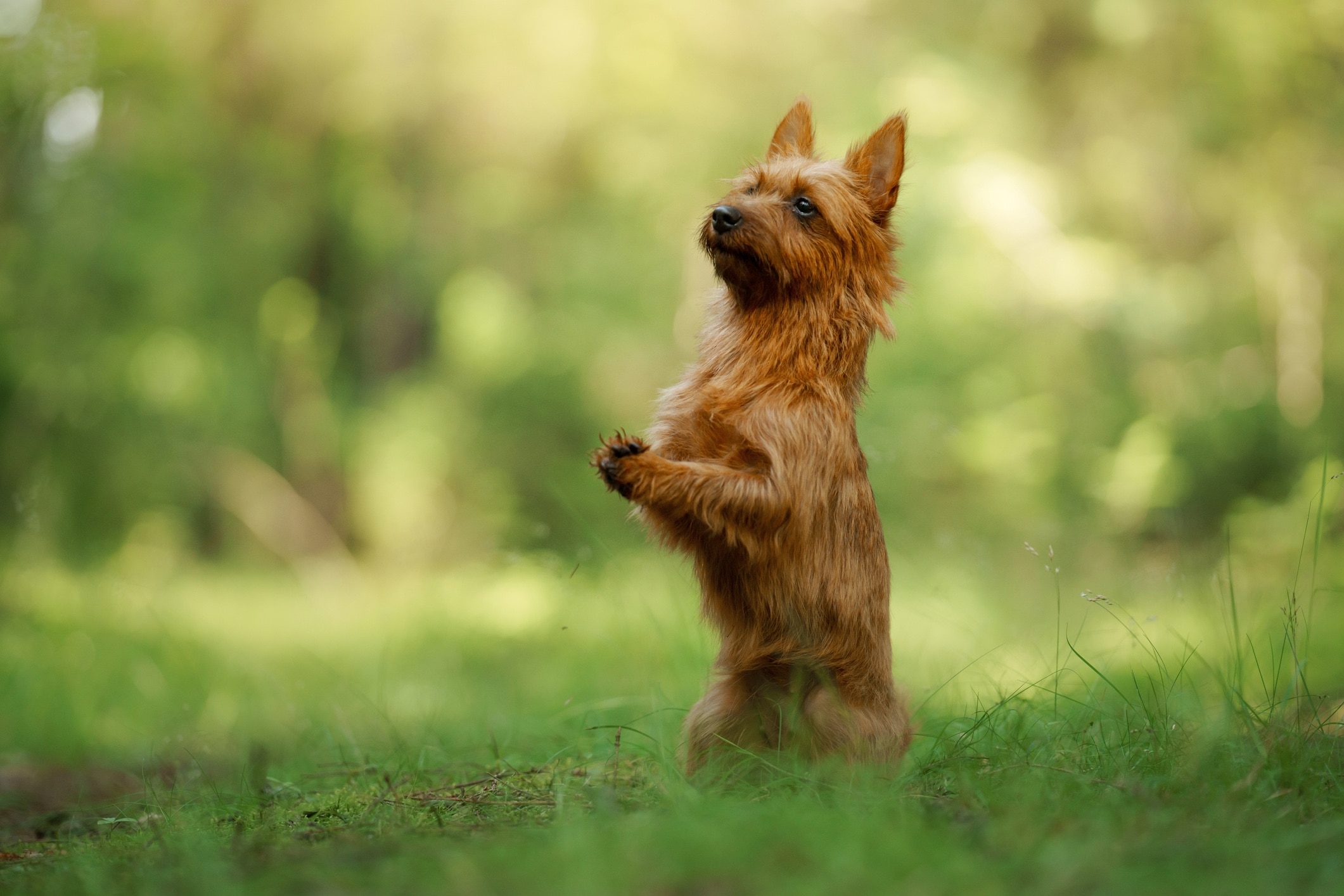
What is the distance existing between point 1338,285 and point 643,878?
8.77 m

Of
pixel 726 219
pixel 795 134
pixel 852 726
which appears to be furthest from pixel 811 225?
pixel 852 726

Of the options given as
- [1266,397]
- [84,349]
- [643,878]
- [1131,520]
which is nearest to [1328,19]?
[1266,397]

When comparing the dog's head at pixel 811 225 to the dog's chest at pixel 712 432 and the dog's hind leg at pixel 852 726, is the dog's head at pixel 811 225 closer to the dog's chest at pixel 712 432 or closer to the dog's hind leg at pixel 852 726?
the dog's chest at pixel 712 432

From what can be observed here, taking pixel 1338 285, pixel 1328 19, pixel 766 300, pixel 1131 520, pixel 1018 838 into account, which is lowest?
pixel 1018 838

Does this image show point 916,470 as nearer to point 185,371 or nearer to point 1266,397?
point 1266,397

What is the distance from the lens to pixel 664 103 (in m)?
9.47

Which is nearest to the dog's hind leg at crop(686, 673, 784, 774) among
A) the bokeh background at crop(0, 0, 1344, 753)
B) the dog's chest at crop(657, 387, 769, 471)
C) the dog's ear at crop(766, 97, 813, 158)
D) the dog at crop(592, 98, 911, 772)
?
the dog at crop(592, 98, 911, 772)

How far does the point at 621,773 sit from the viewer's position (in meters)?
3.37

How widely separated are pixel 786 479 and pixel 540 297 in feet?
27.6

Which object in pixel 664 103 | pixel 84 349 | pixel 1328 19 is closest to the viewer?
pixel 1328 19

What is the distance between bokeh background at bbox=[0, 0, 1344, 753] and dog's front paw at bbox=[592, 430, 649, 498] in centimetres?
318

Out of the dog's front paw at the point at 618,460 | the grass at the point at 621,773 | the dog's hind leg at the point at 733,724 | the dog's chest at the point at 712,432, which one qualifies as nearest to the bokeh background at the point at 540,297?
the grass at the point at 621,773

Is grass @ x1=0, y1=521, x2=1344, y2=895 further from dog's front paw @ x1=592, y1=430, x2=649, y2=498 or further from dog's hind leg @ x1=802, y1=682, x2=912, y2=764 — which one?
dog's front paw @ x1=592, y1=430, x2=649, y2=498

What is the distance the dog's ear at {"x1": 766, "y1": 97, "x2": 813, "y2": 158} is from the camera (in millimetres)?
3717
